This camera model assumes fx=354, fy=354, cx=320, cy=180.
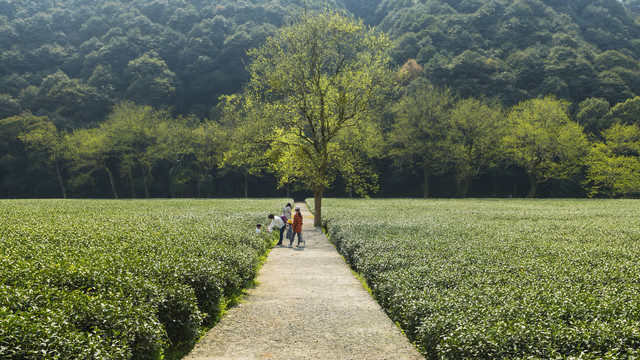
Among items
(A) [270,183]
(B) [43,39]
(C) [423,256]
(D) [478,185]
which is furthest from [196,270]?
(B) [43,39]

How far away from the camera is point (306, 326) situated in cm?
683

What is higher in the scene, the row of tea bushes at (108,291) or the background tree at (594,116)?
the background tree at (594,116)

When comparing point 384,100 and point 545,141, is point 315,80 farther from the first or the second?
point 384,100

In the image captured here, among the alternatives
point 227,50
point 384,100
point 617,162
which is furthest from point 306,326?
point 227,50

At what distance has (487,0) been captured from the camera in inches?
3403

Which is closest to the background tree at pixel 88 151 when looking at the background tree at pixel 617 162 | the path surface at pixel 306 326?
the path surface at pixel 306 326

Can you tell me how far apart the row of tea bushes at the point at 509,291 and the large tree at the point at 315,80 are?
34.2 ft

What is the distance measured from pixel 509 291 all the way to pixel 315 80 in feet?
59.2

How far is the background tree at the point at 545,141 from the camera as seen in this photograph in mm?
46188

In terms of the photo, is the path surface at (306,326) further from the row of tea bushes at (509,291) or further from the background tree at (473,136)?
the background tree at (473,136)

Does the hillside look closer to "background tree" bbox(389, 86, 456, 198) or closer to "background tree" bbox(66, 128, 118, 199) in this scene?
"background tree" bbox(66, 128, 118, 199)

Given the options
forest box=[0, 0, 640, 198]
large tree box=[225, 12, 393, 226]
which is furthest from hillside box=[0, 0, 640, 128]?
large tree box=[225, 12, 393, 226]

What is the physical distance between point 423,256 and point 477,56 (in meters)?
66.7

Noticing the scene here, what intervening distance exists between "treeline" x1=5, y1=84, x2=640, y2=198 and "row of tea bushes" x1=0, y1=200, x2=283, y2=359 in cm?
4293
